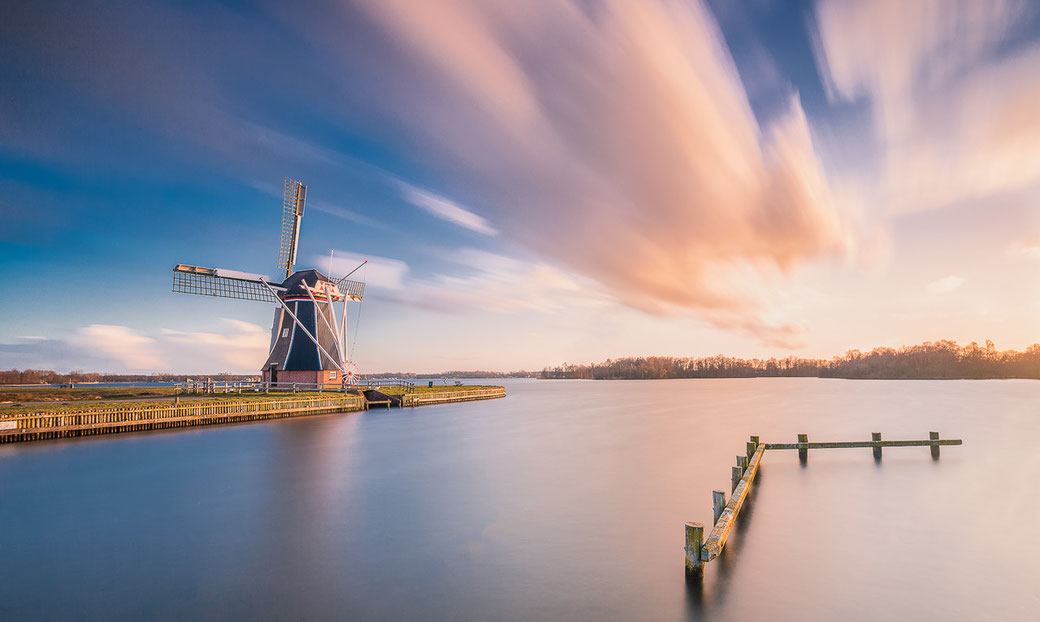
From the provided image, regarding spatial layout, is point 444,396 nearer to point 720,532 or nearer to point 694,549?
point 720,532

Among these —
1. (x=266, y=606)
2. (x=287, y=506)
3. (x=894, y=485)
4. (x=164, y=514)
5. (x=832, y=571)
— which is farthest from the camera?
(x=894, y=485)

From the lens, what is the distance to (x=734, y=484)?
54.0 ft

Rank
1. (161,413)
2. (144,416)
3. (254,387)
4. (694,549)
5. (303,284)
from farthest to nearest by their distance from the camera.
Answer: (254,387)
(303,284)
(161,413)
(144,416)
(694,549)

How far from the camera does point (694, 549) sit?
9492 millimetres

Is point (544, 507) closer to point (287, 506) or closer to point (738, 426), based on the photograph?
point (287, 506)

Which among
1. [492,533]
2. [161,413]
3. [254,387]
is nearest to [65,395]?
[254,387]

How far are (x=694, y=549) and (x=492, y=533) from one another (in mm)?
5929

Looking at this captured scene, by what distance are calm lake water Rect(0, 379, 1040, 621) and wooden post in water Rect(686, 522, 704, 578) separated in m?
0.37

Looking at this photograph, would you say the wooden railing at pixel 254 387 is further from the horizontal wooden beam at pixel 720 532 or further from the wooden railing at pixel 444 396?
the horizontal wooden beam at pixel 720 532

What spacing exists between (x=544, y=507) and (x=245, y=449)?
60.4 feet

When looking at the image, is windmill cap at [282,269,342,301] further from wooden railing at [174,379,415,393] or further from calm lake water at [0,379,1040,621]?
calm lake water at [0,379,1040,621]

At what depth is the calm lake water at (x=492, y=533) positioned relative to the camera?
9.26 meters

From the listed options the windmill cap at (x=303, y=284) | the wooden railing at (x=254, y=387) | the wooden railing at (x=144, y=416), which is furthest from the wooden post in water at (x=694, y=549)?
the windmill cap at (x=303, y=284)

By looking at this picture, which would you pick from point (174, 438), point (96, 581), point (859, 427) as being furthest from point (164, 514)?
point (859, 427)
